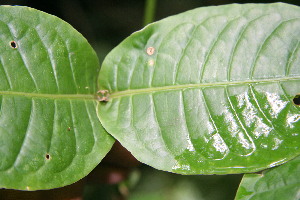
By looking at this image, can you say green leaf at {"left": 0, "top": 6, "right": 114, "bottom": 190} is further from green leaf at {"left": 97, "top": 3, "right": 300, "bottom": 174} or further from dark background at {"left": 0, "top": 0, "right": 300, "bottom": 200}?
dark background at {"left": 0, "top": 0, "right": 300, "bottom": 200}

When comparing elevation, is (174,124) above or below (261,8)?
below

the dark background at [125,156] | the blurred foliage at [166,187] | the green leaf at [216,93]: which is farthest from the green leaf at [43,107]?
the blurred foliage at [166,187]

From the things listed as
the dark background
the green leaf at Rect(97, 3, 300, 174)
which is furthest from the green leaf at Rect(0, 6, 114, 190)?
the dark background

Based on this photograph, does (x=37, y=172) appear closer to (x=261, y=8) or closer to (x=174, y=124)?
(x=174, y=124)

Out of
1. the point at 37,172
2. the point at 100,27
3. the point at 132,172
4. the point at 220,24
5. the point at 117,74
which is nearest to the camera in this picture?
the point at 37,172

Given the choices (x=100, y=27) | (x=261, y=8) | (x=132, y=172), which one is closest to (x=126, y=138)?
(x=261, y=8)

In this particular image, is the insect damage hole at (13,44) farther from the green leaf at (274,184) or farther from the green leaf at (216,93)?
the green leaf at (274,184)

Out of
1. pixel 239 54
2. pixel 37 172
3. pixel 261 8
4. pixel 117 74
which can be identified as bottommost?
pixel 37 172
